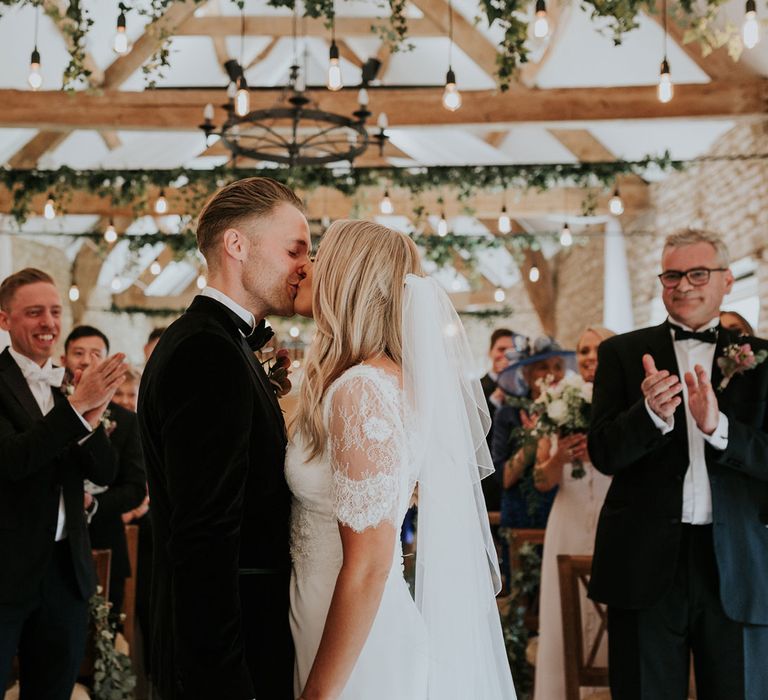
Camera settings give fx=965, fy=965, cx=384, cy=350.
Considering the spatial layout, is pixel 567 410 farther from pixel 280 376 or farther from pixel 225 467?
pixel 225 467

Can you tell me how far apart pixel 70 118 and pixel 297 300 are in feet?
21.4

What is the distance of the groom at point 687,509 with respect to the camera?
2.96 meters

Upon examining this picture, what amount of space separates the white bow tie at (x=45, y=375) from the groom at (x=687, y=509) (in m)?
1.89

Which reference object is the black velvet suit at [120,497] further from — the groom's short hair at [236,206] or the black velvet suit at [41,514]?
the groom's short hair at [236,206]

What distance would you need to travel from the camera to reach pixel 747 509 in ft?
10.00

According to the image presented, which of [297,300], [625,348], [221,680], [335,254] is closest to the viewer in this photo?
[221,680]

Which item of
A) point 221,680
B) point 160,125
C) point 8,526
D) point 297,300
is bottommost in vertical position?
point 221,680

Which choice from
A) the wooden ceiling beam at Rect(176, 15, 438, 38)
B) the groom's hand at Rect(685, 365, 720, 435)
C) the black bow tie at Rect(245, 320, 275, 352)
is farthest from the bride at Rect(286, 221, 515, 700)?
the wooden ceiling beam at Rect(176, 15, 438, 38)

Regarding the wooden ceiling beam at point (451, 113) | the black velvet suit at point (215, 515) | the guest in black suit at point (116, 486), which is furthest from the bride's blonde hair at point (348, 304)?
the wooden ceiling beam at point (451, 113)

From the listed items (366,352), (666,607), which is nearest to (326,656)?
(366,352)

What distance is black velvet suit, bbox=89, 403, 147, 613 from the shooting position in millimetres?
4348

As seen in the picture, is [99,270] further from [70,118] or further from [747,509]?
[747,509]

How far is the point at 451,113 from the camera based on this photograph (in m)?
8.02

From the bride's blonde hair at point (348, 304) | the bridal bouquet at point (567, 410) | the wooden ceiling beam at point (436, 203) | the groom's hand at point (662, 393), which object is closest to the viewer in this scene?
the bride's blonde hair at point (348, 304)
